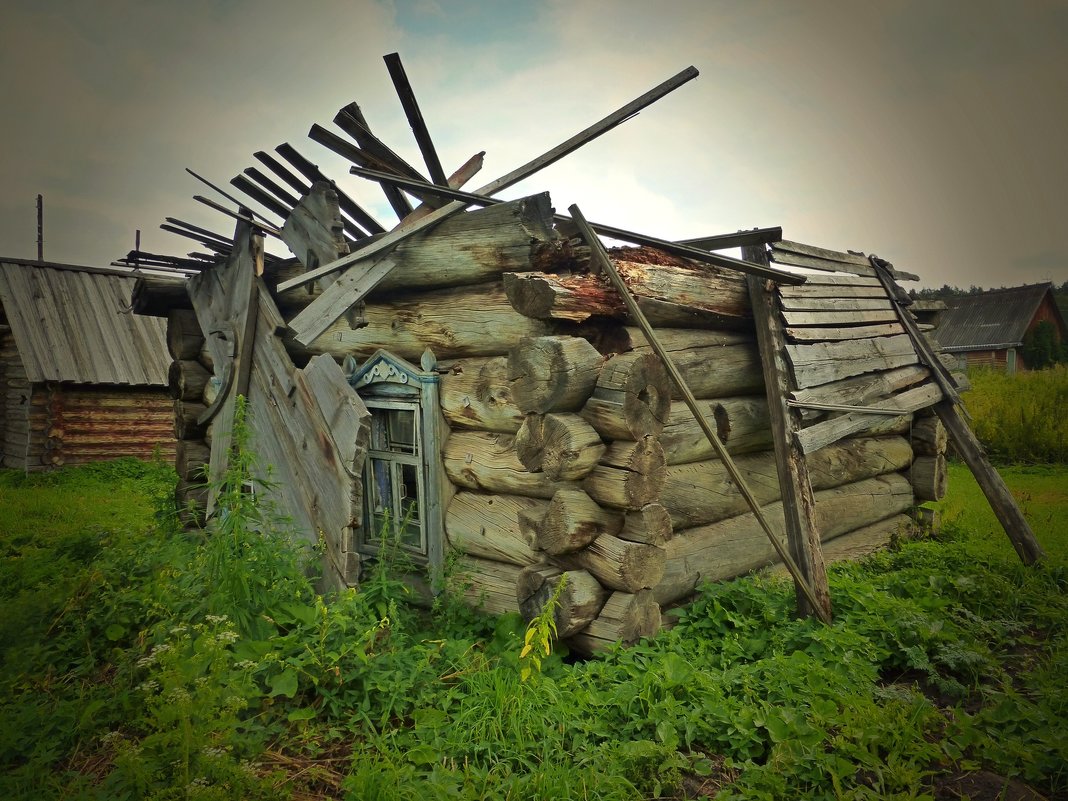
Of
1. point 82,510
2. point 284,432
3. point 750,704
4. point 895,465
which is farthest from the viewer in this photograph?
point 82,510

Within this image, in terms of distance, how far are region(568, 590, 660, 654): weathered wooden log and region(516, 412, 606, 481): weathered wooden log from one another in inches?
32.5

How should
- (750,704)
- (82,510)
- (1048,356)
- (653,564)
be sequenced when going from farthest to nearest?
(1048,356) < (82,510) < (653,564) < (750,704)

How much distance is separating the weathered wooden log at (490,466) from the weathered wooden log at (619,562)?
1.56 ft

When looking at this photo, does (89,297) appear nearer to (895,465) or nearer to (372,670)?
(372,670)

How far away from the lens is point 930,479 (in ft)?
26.8

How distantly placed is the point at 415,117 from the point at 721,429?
334 centimetres

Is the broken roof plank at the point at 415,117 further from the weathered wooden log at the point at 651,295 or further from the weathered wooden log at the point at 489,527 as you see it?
the weathered wooden log at the point at 489,527

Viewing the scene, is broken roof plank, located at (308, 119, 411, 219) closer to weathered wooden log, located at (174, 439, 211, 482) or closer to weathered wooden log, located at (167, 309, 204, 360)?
weathered wooden log, located at (167, 309, 204, 360)

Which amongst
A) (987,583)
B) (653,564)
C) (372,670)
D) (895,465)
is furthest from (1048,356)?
(372,670)

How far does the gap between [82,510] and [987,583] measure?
35.7 feet

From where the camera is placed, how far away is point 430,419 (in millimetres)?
5070

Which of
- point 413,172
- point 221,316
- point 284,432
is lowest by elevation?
point 284,432

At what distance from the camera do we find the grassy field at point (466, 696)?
9.07 ft

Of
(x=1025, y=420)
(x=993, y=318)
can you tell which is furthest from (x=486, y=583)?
(x=993, y=318)
